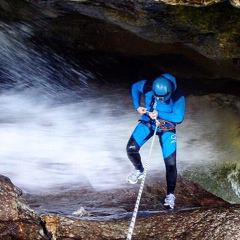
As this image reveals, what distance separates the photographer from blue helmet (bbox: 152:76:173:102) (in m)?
5.64

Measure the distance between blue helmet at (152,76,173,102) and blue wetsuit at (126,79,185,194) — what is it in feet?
0.40

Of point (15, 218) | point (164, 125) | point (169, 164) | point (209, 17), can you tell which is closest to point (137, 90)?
point (164, 125)

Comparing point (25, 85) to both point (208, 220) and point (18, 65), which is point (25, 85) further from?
point (208, 220)

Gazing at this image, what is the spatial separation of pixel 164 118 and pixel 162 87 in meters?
0.54

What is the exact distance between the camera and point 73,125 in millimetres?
9539

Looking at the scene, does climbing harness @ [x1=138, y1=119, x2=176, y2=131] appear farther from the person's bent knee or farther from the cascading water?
the cascading water

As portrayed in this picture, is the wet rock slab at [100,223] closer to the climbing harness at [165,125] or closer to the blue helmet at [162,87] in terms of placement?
the climbing harness at [165,125]

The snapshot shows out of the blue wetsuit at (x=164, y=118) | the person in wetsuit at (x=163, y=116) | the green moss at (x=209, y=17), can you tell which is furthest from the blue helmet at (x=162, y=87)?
the green moss at (x=209, y=17)

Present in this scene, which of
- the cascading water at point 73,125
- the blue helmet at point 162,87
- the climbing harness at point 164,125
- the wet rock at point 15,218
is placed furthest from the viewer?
the cascading water at point 73,125

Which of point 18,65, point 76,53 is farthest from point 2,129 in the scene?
point 76,53

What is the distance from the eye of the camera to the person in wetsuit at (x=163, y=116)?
225 inches

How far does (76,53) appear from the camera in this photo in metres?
10.1

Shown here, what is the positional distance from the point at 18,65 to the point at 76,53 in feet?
4.98

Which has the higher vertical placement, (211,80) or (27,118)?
(211,80)
